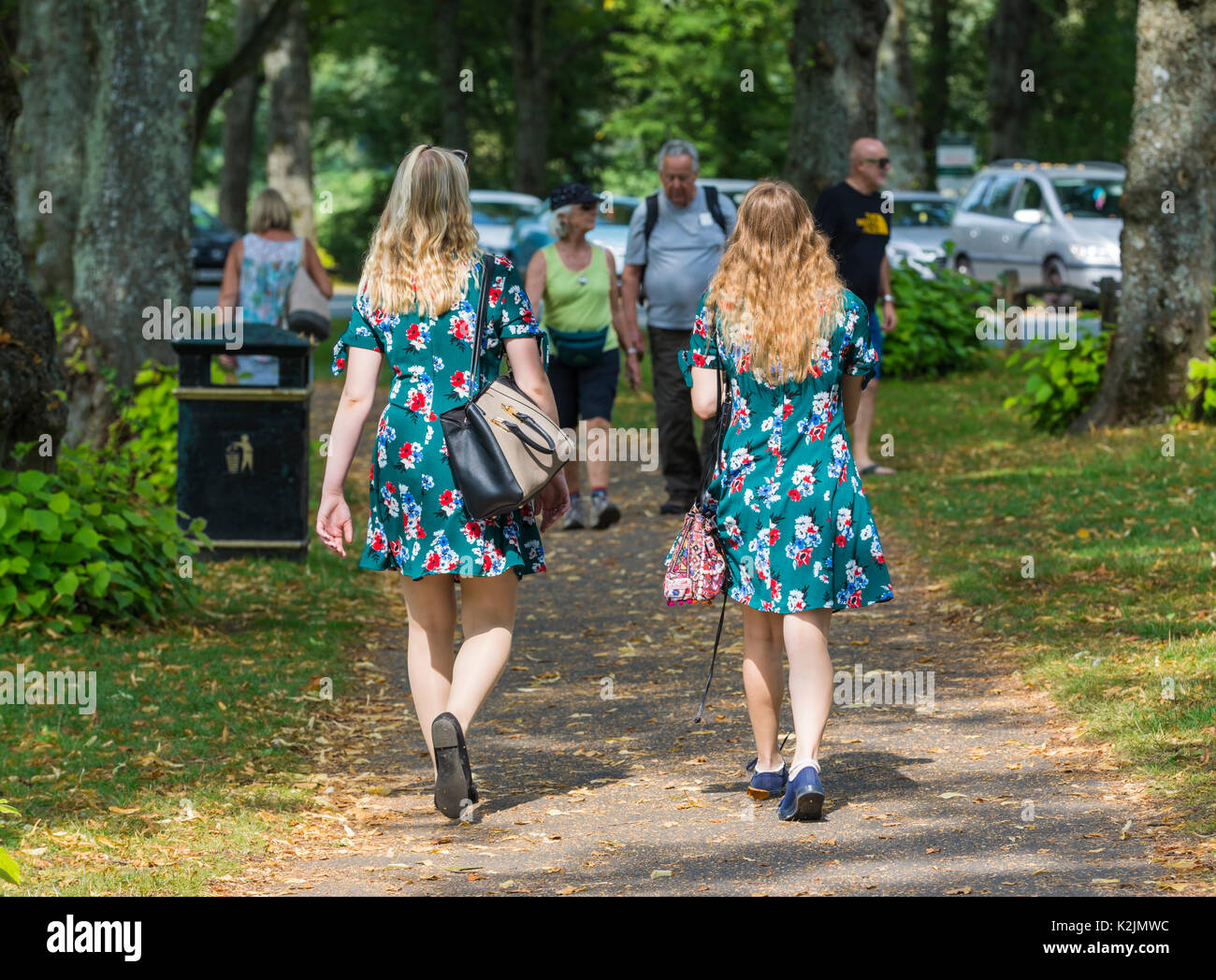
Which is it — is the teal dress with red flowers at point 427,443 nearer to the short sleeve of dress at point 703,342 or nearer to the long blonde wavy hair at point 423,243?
the long blonde wavy hair at point 423,243

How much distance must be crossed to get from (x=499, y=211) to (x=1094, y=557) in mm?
21837

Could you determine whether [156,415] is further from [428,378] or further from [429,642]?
[428,378]

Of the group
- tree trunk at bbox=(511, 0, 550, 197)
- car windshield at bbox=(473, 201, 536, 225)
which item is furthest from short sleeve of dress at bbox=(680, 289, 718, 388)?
tree trunk at bbox=(511, 0, 550, 197)

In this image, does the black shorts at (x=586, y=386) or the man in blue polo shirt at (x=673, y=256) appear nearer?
the man in blue polo shirt at (x=673, y=256)

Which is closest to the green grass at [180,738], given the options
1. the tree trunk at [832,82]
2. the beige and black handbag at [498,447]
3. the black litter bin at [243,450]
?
the black litter bin at [243,450]

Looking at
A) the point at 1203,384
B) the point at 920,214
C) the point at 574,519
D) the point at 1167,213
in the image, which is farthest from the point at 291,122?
the point at 1203,384

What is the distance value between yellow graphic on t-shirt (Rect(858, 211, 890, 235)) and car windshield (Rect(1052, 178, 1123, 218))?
1368cm

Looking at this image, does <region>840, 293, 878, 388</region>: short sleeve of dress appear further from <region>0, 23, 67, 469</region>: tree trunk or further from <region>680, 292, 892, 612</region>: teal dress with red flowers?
<region>0, 23, 67, 469</region>: tree trunk

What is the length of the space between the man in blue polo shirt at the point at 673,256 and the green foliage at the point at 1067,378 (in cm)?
401

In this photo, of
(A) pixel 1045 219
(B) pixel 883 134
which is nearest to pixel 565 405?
(A) pixel 1045 219

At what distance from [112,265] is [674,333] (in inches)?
150

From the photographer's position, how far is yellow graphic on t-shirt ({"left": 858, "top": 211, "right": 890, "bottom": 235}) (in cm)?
1080

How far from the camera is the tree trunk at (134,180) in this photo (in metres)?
11.1

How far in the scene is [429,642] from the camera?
5.43 metres
